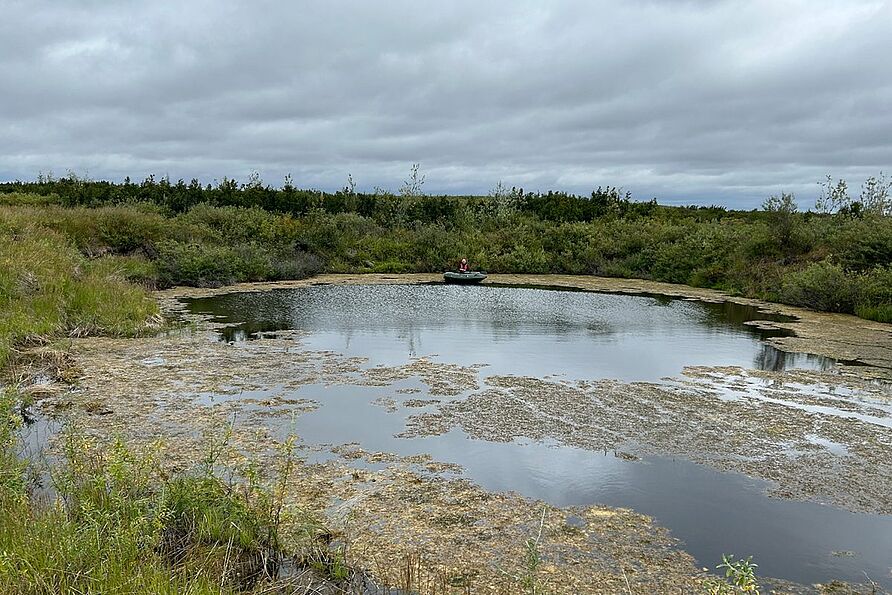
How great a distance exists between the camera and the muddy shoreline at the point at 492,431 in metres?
4.74

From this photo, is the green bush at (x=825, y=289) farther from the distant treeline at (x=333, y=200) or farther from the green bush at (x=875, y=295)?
the distant treeline at (x=333, y=200)

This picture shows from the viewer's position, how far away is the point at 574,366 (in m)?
10.9

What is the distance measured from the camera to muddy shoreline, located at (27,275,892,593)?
15.6 ft

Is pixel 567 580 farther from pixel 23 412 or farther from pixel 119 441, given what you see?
pixel 23 412

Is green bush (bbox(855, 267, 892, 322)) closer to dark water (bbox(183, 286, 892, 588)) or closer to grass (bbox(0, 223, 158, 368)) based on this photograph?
dark water (bbox(183, 286, 892, 588))

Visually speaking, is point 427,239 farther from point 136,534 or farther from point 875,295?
point 136,534

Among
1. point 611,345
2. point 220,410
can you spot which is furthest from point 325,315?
point 220,410

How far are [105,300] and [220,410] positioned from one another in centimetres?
616

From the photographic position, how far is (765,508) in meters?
5.71

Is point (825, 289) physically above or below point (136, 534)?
above

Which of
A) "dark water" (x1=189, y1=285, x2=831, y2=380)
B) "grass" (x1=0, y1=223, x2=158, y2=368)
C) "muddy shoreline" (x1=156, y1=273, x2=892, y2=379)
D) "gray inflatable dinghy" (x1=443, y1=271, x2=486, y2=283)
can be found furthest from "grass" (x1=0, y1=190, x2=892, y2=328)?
"gray inflatable dinghy" (x1=443, y1=271, x2=486, y2=283)

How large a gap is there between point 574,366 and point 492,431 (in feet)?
12.4

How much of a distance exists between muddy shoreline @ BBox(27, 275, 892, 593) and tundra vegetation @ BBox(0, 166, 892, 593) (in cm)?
58

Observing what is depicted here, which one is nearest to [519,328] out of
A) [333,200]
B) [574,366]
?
[574,366]
